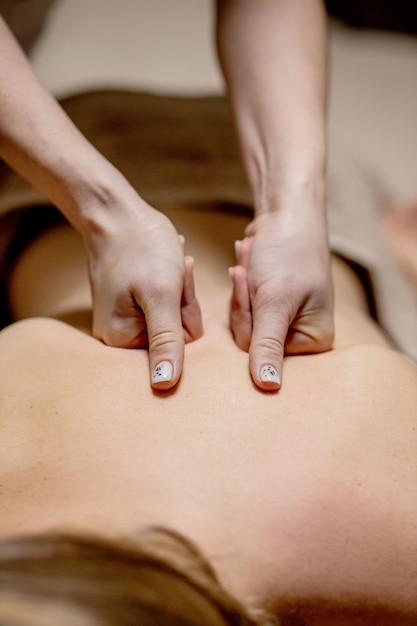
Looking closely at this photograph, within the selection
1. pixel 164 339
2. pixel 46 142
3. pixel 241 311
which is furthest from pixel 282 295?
pixel 46 142

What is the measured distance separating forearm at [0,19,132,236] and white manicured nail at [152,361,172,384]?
0.27 metres

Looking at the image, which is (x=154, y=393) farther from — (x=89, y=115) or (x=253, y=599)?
(x=89, y=115)

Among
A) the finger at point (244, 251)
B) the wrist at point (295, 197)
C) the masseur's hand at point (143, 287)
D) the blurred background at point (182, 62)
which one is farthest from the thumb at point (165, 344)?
the blurred background at point (182, 62)

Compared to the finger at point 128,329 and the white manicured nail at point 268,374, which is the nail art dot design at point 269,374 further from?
the finger at point 128,329

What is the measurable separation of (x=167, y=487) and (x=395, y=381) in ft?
0.94

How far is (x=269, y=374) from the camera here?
79 cm

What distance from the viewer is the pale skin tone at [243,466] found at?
668 millimetres

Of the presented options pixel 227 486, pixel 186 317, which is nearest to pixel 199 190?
pixel 186 317

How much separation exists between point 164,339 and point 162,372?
50 mm

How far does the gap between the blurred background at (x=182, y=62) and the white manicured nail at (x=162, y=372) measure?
36.5 inches

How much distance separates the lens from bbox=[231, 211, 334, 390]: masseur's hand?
0.85 metres

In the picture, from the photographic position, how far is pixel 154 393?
777 mm

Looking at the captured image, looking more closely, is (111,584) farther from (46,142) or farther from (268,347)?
(46,142)

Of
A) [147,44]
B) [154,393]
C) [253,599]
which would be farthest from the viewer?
[147,44]
